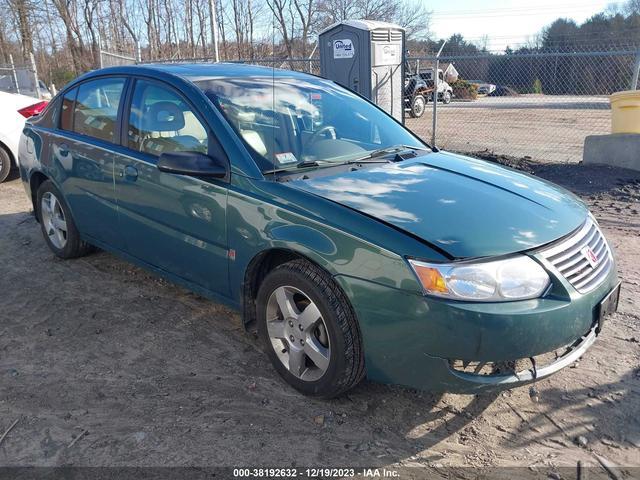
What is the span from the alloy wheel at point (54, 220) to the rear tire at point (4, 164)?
373cm

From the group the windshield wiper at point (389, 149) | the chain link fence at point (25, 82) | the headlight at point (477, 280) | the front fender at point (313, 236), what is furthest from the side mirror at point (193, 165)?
the chain link fence at point (25, 82)

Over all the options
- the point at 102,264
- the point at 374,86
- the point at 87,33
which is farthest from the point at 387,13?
the point at 102,264

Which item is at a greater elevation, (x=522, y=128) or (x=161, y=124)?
(x=161, y=124)

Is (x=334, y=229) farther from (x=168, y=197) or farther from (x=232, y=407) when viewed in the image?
(x=168, y=197)

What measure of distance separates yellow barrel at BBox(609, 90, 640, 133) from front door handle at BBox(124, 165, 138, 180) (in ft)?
22.9

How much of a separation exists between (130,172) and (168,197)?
0.47 metres

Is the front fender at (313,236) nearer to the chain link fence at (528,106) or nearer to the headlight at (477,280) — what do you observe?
the headlight at (477,280)

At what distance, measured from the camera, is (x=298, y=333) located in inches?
115

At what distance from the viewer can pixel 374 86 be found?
371 inches

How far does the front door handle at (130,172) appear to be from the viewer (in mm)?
3678

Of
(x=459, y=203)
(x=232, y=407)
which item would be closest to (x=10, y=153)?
(x=232, y=407)

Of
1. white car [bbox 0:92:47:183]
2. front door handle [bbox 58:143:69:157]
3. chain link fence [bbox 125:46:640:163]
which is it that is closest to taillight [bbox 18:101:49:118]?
white car [bbox 0:92:47:183]

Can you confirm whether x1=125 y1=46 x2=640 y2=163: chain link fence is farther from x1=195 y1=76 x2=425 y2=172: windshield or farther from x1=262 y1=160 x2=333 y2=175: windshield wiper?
x1=262 y1=160 x2=333 y2=175: windshield wiper

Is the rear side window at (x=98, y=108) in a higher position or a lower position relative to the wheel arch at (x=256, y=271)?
higher
